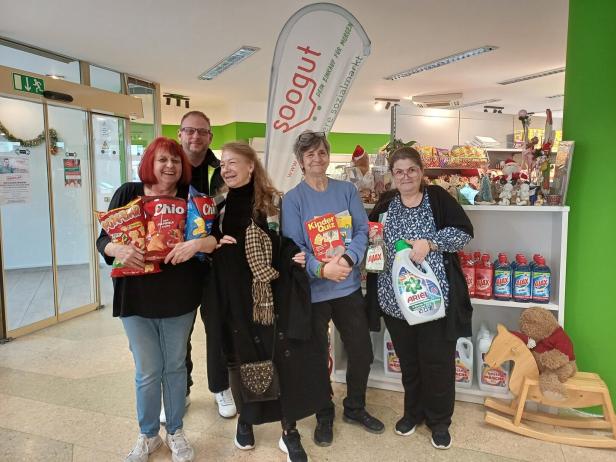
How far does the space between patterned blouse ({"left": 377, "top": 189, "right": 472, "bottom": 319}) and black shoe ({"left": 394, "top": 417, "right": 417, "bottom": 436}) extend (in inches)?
22.8

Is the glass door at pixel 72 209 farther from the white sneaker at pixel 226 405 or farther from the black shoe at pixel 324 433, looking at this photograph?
the black shoe at pixel 324 433

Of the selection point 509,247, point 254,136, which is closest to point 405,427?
point 509,247

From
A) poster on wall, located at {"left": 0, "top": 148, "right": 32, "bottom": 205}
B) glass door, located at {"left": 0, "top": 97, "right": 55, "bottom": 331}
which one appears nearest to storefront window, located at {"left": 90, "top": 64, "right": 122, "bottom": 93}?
glass door, located at {"left": 0, "top": 97, "right": 55, "bottom": 331}

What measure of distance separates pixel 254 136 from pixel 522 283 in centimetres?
715

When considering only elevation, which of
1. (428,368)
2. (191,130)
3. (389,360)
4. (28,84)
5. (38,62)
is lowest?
(389,360)

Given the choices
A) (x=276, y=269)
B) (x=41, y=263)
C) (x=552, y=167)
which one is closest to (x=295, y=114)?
(x=276, y=269)

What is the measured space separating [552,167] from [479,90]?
222 inches

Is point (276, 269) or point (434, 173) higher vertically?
point (434, 173)

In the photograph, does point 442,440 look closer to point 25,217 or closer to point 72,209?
point 25,217

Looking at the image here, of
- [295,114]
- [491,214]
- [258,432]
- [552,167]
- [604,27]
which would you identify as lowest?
[258,432]

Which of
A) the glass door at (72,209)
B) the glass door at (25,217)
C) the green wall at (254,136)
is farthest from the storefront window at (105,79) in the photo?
the green wall at (254,136)

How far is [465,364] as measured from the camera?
266 centimetres

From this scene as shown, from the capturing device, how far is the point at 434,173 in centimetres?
338

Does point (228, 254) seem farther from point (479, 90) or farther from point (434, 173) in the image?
point (479, 90)
